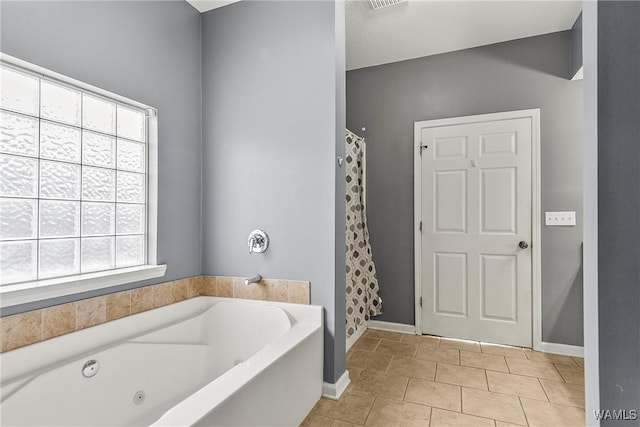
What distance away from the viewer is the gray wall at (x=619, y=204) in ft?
2.22

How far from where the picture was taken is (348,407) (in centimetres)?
193

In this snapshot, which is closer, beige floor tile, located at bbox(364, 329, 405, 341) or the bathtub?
the bathtub

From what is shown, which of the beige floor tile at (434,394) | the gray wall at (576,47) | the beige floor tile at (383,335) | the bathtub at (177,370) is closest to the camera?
the bathtub at (177,370)

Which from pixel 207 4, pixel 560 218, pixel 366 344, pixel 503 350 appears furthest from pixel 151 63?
pixel 503 350

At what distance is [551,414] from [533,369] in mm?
629

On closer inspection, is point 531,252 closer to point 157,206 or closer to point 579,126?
point 579,126

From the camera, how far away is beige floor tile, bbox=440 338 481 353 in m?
2.85

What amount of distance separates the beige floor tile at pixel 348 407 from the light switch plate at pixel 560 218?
6.92 ft

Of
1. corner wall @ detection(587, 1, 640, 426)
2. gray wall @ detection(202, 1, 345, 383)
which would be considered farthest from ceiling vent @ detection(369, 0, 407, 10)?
corner wall @ detection(587, 1, 640, 426)

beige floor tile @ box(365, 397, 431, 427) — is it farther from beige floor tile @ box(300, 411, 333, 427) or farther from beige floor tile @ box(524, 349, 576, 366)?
beige floor tile @ box(524, 349, 576, 366)

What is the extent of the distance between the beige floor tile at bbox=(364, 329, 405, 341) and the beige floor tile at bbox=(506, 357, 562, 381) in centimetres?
93

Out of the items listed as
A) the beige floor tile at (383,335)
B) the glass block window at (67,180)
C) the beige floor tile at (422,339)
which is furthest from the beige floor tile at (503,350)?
the glass block window at (67,180)

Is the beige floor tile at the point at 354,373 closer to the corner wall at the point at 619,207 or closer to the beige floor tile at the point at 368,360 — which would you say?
the beige floor tile at the point at 368,360

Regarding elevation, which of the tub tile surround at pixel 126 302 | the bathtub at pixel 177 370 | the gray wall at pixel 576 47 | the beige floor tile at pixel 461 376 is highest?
the gray wall at pixel 576 47
